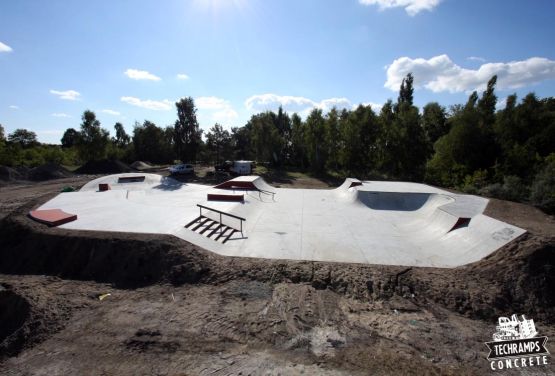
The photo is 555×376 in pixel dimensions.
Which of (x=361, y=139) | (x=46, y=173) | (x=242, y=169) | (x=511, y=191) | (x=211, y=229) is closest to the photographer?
(x=211, y=229)

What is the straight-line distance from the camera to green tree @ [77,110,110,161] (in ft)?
124

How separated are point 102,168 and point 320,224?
117 feet

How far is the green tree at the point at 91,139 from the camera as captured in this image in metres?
37.9

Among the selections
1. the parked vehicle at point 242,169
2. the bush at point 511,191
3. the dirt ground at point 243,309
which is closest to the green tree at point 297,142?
the parked vehicle at point 242,169

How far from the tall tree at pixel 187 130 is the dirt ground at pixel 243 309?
108 ft

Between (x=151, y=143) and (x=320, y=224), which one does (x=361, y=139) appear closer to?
(x=320, y=224)

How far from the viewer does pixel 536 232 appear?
8.52 metres

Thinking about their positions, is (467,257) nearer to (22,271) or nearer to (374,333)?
(374,333)

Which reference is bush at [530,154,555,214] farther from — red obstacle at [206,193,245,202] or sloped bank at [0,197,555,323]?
red obstacle at [206,193,245,202]

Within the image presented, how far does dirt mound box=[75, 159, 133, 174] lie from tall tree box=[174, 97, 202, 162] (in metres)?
8.44

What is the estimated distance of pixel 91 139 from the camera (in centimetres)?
3875

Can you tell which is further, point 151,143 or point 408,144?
point 151,143

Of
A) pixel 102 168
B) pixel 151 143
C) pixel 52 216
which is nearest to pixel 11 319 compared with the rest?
pixel 52 216

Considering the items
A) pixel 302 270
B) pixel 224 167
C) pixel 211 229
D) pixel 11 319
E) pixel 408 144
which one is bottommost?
pixel 11 319
